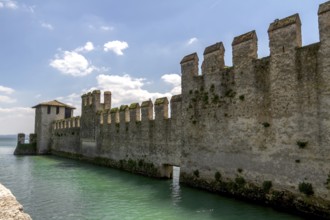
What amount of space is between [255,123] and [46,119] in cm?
3517

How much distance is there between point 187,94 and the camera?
1546 cm

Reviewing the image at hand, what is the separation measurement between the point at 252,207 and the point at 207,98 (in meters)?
5.67

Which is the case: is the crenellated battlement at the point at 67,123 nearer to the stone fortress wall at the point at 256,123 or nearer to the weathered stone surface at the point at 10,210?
the stone fortress wall at the point at 256,123

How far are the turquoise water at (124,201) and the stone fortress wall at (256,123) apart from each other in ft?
3.36

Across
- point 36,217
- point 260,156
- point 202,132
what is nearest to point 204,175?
point 202,132

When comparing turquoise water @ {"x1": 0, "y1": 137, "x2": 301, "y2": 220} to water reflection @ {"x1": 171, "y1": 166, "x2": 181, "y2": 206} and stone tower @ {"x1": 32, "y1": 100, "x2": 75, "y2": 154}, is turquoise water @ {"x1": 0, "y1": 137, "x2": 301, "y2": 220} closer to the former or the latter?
water reflection @ {"x1": 171, "y1": 166, "x2": 181, "y2": 206}

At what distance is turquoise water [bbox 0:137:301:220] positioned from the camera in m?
9.90

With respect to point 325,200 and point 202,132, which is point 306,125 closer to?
point 325,200

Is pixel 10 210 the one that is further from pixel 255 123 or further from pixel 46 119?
pixel 46 119

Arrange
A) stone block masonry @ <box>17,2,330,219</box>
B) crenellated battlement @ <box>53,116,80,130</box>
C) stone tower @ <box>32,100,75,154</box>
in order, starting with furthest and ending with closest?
1. stone tower @ <box>32,100,75,154</box>
2. crenellated battlement @ <box>53,116,80,130</box>
3. stone block masonry @ <box>17,2,330,219</box>

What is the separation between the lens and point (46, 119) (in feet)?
132

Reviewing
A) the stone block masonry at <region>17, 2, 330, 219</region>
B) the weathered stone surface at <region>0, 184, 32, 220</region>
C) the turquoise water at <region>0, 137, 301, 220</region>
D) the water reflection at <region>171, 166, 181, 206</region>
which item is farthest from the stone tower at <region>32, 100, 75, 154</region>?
the weathered stone surface at <region>0, 184, 32, 220</region>

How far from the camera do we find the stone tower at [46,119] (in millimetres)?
39969

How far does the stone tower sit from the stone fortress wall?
86.5ft
